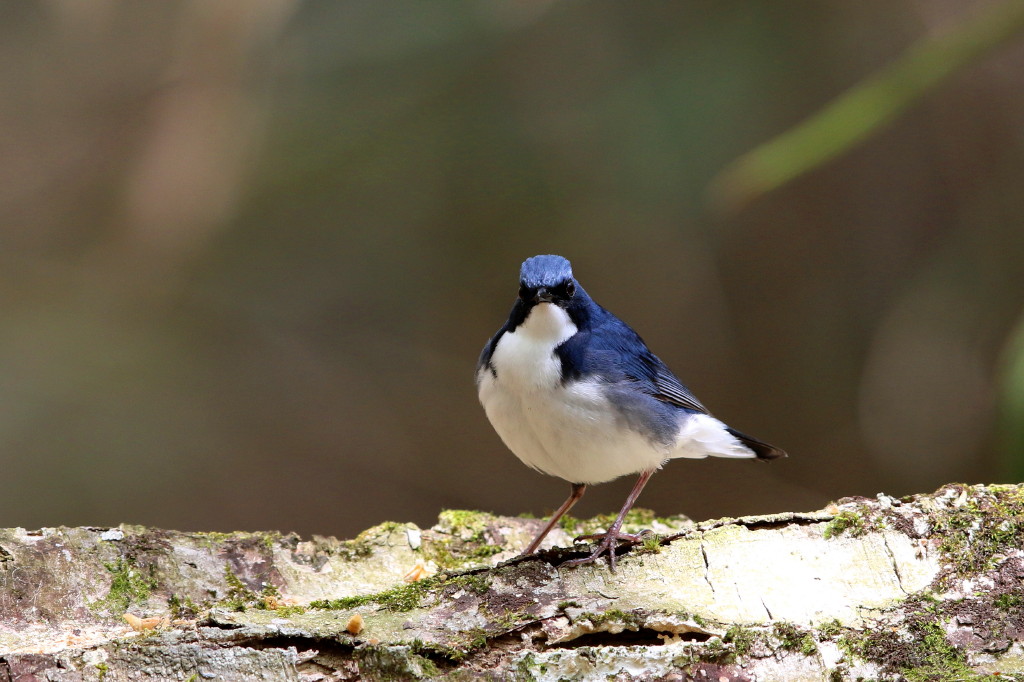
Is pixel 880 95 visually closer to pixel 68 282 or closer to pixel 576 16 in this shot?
pixel 576 16

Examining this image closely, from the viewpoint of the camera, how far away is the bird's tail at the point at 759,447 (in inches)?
175

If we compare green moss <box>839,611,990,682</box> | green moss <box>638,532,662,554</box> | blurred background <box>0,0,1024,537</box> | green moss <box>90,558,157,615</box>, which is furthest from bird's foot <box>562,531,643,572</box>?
blurred background <box>0,0,1024,537</box>

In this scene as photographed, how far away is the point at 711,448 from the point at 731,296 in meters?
3.07

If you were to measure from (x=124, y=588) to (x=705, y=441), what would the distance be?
2.32 meters

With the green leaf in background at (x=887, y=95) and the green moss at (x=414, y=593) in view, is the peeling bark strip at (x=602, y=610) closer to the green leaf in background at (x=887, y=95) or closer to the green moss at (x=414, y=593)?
the green moss at (x=414, y=593)

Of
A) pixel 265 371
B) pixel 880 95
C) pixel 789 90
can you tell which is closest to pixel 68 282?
pixel 265 371

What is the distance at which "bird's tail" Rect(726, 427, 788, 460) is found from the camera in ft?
14.6

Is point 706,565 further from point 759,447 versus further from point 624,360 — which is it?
point 759,447

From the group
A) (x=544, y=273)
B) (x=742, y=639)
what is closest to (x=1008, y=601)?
(x=742, y=639)

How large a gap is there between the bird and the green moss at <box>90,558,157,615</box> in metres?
1.31

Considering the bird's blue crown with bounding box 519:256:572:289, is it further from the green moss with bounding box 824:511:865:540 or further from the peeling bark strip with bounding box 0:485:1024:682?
the green moss with bounding box 824:511:865:540

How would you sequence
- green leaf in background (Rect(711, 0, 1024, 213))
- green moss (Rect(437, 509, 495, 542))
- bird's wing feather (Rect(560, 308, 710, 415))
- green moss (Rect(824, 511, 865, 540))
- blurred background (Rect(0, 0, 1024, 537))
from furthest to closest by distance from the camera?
blurred background (Rect(0, 0, 1024, 537)) < green moss (Rect(437, 509, 495, 542)) < green leaf in background (Rect(711, 0, 1024, 213)) < bird's wing feather (Rect(560, 308, 710, 415)) < green moss (Rect(824, 511, 865, 540))

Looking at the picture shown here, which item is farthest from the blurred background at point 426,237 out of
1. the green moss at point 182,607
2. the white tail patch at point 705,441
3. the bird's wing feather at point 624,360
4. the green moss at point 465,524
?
the green moss at point 182,607

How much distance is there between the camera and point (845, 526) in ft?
10.6
